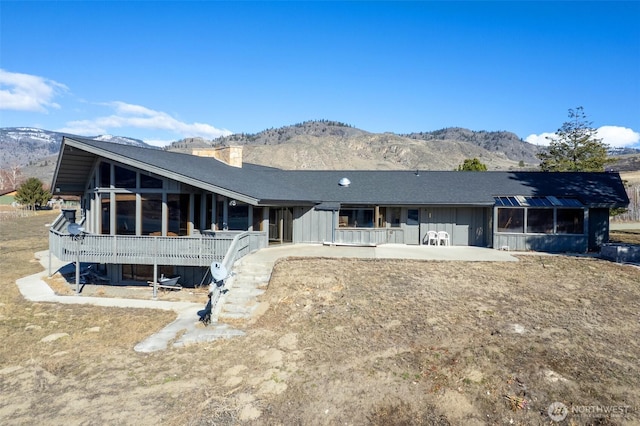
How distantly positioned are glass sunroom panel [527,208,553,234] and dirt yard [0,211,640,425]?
5.09 m

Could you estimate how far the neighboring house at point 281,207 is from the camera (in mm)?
14641

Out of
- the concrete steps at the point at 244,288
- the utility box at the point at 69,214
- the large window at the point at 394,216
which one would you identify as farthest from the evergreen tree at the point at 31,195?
the large window at the point at 394,216

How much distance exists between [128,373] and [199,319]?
3367mm

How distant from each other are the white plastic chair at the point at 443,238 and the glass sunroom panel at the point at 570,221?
5.09m

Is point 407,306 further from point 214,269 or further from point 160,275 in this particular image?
point 160,275

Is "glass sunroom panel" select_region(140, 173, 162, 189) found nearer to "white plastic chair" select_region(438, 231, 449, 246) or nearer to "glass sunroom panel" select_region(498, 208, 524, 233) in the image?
"white plastic chair" select_region(438, 231, 449, 246)

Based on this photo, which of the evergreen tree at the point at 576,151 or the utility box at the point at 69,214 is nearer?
the utility box at the point at 69,214

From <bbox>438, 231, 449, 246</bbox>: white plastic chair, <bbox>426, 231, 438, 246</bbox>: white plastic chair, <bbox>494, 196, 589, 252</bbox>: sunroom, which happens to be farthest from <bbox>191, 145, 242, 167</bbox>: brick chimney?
<bbox>494, 196, 589, 252</bbox>: sunroom

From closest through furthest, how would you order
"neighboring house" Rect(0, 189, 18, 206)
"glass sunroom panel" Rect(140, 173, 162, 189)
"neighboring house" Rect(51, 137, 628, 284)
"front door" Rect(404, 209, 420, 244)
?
"neighboring house" Rect(51, 137, 628, 284) → "glass sunroom panel" Rect(140, 173, 162, 189) → "front door" Rect(404, 209, 420, 244) → "neighboring house" Rect(0, 189, 18, 206)

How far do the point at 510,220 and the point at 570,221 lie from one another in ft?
8.90

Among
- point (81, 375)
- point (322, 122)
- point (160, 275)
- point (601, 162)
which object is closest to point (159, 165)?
point (160, 275)

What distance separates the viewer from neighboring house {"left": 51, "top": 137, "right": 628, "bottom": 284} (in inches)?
576

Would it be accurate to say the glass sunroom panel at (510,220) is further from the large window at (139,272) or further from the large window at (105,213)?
the large window at (105,213)

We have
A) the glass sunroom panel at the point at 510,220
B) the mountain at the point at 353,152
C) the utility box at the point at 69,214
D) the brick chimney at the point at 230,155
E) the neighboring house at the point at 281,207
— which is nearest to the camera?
the neighboring house at the point at 281,207
